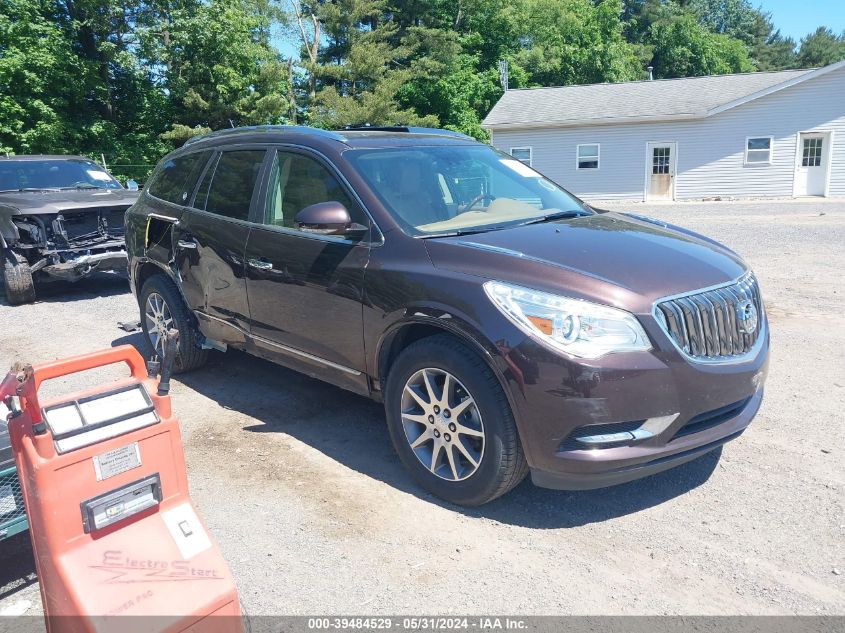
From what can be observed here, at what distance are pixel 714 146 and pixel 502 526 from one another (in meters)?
25.0

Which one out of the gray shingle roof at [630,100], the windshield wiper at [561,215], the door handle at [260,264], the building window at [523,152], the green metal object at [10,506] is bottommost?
the green metal object at [10,506]

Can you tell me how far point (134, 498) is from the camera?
2420mm

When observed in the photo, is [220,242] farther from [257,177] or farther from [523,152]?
[523,152]

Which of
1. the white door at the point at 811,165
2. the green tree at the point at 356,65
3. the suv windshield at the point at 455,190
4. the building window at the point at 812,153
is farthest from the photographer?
the green tree at the point at 356,65

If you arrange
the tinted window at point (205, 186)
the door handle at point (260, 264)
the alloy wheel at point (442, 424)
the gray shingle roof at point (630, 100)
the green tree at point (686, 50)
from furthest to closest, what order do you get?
1. the green tree at point (686, 50)
2. the gray shingle roof at point (630, 100)
3. the tinted window at point (205, 186)
4. the door handle at point (260, 264)
5. the alloy wheel at point (442, 424)

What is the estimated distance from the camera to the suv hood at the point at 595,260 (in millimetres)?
3203

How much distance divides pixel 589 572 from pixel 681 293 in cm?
135

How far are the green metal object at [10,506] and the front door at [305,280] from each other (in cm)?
176

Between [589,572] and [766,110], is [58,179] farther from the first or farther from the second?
[766,110]

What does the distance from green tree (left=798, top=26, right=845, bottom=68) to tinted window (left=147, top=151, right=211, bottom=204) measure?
76816 mm

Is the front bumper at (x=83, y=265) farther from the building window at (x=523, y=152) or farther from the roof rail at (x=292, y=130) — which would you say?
the building window at (x=523, y=152)

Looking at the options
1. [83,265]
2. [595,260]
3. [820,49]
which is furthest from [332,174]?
[820,49]

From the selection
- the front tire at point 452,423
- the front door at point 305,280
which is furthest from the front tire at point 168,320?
the front tire at point 452,423

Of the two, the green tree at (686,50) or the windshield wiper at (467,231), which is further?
the green tree at (686,50)
